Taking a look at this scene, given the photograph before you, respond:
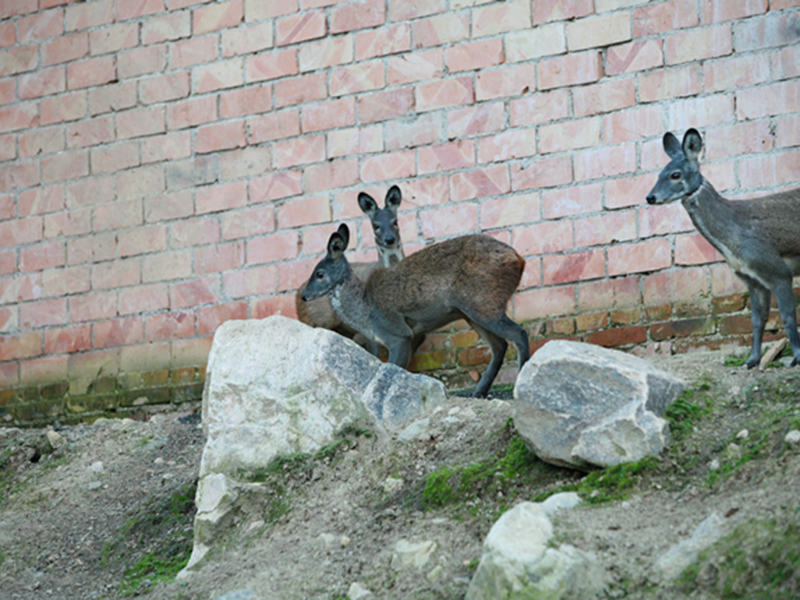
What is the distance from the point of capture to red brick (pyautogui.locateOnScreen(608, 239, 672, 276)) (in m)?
8.74

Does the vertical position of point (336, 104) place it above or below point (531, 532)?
above

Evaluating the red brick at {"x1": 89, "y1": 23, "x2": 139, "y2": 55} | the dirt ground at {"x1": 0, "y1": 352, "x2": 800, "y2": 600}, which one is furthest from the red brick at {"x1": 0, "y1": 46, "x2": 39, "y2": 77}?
the dirt ground at {"x1": 0, "y1": 352, "x2": 800, "y2": 600}

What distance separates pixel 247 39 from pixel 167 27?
801 millimetres

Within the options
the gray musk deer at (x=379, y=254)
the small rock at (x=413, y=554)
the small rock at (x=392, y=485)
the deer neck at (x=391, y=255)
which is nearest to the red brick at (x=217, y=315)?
the gray musk deer at (x=379, y=254)

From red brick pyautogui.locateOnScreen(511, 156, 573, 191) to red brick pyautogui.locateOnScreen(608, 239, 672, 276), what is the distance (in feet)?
Result: 2.27

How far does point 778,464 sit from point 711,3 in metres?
4.88

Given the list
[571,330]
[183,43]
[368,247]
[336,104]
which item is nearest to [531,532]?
[571,330]

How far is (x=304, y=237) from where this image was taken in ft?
32.2

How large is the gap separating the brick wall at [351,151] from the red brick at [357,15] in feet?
0.06

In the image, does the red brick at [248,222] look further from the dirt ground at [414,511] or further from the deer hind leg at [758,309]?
the deer hind leg at [758,309]

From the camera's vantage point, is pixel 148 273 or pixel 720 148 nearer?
pixel 720 148

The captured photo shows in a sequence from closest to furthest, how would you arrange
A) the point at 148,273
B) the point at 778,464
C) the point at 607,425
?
the point at 778,464 → the point at 607,425 → the point at 148,273

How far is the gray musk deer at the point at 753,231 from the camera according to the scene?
22.2 feet

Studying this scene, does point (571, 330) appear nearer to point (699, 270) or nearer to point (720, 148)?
point (699, 270)
